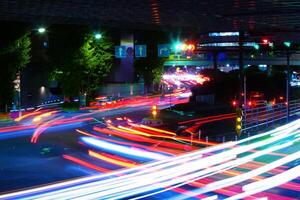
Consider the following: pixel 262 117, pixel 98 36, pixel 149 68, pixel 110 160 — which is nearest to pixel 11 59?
pixel 98 36

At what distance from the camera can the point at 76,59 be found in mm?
51250

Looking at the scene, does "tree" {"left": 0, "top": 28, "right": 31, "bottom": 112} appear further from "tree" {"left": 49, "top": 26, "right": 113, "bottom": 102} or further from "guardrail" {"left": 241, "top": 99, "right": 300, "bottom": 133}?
"guardrail" {"left": 241, "top": 99, "right": 300, "bottom": 133}

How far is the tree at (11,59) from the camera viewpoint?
41.1m

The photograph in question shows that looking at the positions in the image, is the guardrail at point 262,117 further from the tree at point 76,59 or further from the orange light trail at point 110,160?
the tree at point 76,59

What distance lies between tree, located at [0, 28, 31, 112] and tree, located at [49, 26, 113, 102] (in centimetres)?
852

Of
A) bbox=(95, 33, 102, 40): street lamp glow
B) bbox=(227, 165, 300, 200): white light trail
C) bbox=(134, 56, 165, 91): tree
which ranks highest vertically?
bbox=(95, 33, 102, 40): street lamp glow

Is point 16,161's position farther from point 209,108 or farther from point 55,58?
point 55,58

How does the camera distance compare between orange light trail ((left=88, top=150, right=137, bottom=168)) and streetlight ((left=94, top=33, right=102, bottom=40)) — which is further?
streetlight ((left=94, top=33, right=102, bottom=40))

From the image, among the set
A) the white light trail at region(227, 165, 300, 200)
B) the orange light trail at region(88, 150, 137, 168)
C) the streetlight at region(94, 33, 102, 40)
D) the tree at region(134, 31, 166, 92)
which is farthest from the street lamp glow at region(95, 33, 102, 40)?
the white light trail at region(227, 165, 300, 200)

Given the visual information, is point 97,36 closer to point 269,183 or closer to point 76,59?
point 76,59

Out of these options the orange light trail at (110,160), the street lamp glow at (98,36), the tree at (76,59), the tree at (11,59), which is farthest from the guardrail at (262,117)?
the tree at (76,59)

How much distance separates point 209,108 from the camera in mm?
48125

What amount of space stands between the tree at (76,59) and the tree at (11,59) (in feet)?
28.0

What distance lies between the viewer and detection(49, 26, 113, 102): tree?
5138 centimetres
